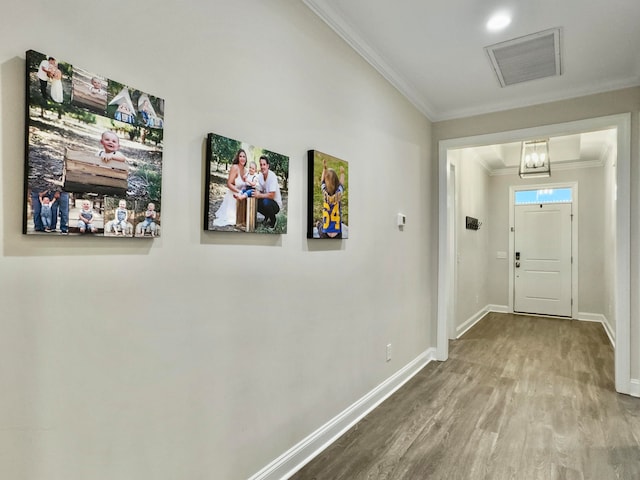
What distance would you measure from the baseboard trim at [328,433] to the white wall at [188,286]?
7cm

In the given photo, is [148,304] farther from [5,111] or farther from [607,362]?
[607,362]

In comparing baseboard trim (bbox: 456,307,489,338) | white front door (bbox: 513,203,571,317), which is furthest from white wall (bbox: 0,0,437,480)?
white front door (bbox: 513,203,571,317)

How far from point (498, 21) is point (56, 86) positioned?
Result: 2500mm

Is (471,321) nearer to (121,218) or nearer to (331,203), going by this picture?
(331,203)

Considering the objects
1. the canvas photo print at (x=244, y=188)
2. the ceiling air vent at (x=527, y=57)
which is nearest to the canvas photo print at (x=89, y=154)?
the canvas photo print at (x=244, y=188)

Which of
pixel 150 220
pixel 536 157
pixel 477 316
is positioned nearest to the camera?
pixel 150 220

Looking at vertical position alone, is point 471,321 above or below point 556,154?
below

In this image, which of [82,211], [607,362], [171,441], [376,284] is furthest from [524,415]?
[82,211]

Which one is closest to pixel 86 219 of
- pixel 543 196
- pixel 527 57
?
pixel 527 57

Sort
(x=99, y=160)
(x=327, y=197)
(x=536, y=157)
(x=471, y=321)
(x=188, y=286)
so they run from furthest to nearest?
(x=471, y=321) < (x=536, y=157) < (x=327, y=197) < (x=188, y=286) < (x=99, y=160)

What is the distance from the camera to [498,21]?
2.42 m

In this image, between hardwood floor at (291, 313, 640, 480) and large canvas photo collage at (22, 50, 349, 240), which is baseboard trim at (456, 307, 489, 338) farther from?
large canvas photo collage at (22, 50, 349, 240)

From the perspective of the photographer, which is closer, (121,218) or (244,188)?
(121,218)

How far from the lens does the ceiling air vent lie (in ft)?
8.61
